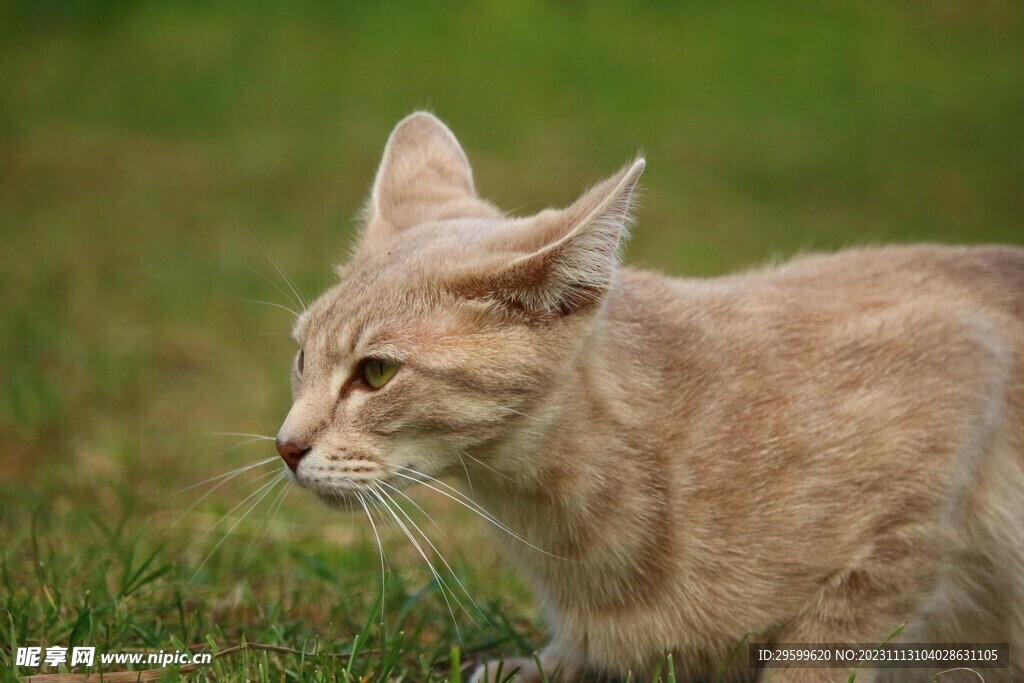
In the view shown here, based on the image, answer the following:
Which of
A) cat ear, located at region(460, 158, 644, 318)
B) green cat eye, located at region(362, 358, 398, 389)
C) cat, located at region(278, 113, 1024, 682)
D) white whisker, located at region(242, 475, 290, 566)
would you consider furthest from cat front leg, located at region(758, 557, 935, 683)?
white whisker, located at region(242, 475, 290, 566)

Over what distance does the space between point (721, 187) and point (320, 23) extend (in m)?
3.95

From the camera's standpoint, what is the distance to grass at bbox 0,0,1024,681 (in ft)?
22.2

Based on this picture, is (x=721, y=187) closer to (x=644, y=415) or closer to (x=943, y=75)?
(x=943, y=75)

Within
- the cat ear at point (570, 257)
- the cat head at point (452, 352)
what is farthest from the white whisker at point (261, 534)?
the cat ear at point (570, 257)

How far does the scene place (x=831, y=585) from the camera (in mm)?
2795

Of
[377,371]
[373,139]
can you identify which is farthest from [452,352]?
[373,139]

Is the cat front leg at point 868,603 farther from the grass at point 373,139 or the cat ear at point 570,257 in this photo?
the grass at point 373,139

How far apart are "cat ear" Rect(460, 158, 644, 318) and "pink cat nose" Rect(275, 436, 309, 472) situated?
1.77 feet

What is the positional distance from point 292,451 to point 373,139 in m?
7.81

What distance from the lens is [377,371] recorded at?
2707 mm

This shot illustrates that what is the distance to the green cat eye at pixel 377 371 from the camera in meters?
2.68

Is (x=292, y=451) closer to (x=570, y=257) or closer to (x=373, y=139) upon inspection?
(x=570, y=257)

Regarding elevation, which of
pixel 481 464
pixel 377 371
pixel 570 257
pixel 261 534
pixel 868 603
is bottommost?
pixel 261 534

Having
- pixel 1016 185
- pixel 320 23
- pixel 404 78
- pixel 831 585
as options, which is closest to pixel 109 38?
pixel 320 23
